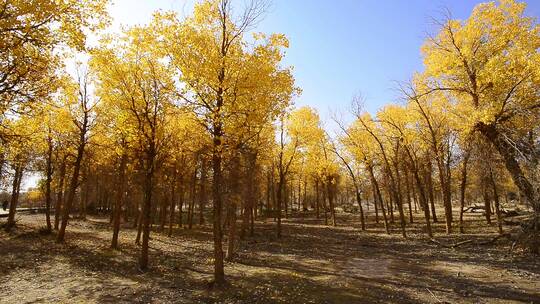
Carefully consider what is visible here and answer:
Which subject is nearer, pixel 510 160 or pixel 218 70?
pixel 218 70

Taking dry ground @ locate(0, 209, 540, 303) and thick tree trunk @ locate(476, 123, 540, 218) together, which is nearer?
dry ground @ locate(0, 209, 540, 303)

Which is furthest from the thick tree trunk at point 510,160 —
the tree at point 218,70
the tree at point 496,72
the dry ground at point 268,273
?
the tree at point 218,70

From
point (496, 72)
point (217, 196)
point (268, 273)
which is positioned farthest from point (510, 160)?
point (217, 196)

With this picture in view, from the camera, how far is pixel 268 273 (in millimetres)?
12836

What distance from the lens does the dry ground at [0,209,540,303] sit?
9.99m

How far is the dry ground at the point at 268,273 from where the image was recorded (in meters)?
→ 9.99

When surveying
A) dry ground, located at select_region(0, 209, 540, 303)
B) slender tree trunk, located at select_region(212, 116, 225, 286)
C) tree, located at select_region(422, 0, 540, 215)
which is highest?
tree, located at select_region(422, 0, 540, 215)

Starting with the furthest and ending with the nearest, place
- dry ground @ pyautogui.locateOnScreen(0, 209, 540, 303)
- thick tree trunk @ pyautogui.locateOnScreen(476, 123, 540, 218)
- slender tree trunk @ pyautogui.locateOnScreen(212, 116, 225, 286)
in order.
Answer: thick tree trunk @ pyautogui.locateOnScreen(476, 123, 540, 218) → slender tree trunk @ pyautogui.locateOnScreen(212, 116, 225, 286) → dry ground @ pyautogui.locateOnScreen(0, 209, 540, 303)

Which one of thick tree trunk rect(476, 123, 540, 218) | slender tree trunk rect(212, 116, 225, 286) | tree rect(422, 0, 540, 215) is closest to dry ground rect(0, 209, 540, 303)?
slender tree trunk rect(212, 116, 225, 286)

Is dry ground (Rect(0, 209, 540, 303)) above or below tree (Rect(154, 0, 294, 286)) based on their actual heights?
below

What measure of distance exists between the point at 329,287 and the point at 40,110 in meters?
10.5

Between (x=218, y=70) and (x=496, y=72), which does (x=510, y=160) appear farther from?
(x=218, y=70)

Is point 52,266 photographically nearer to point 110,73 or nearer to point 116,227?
point 116,227

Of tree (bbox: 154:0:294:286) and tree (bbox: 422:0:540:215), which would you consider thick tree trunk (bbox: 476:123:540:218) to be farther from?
tree (bbox: 154:0:294:286)
